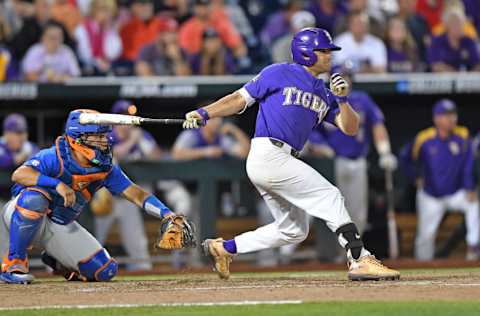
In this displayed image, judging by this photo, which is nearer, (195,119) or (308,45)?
(195,119)

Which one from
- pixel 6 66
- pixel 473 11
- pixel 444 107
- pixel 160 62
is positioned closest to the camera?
pixel 6 66

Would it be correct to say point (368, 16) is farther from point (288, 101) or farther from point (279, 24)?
point (288, 101)

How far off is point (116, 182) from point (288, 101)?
4.80 ft

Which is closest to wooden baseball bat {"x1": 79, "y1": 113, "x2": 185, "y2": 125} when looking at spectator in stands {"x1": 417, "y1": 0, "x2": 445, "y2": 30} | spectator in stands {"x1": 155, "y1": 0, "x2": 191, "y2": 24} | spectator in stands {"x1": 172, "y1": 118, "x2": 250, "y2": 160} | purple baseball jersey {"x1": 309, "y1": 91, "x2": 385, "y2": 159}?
spectator in stands {"x1": 172, "y1": 118, "x2": 250, "y2": 160}

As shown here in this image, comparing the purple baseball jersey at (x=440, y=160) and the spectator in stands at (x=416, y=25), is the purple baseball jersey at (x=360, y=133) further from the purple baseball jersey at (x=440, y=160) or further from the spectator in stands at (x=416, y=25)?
the spectator in stands at (x=416, y=25)

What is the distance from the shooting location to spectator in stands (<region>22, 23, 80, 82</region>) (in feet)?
41.9

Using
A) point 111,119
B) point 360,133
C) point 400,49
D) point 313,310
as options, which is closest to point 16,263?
point 111,119

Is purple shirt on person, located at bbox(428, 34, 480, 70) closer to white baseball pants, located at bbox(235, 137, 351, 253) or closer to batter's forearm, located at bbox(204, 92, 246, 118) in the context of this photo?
white baseball pants, located at bbox(235, 137, 351, 253)

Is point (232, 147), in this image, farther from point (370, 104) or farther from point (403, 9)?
point (403, 9)

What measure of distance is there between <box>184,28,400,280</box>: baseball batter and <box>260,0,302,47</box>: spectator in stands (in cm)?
565

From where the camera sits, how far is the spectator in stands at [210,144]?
41.2ft

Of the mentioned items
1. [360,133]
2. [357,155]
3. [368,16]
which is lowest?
[357,155]

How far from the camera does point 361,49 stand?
44.2 ft

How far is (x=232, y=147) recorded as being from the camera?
12.8 metres
